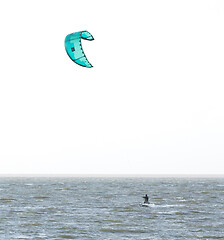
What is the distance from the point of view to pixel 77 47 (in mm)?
28500

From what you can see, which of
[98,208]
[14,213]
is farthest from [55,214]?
[98,208]

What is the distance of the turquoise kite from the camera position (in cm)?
2718

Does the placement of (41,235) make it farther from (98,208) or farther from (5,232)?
(98,208)

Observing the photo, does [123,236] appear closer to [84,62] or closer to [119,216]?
[119,216]

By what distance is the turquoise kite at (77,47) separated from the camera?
2718 cm

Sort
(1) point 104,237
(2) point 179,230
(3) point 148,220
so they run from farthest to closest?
1. (3) point 148,220
2. (2) point 179,230
3. (1) point 104,237

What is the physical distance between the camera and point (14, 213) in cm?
5156

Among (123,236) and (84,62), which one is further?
(123,236)

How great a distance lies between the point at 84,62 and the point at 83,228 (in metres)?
17.7

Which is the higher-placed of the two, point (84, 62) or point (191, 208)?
point (84, 62)

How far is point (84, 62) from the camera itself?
27359 mm

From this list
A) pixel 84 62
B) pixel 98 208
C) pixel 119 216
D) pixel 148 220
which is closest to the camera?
pixel 84 62

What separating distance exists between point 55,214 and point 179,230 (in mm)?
15516

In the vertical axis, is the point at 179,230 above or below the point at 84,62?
below
